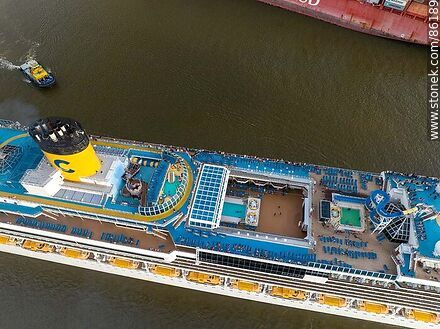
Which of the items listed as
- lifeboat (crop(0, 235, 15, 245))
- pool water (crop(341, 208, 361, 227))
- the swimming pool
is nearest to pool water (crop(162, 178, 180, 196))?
the swimming pool

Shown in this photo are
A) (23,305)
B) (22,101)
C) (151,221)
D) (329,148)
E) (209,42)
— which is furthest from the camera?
(209,42)

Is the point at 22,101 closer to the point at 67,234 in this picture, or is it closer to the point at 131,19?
the point at 131,19

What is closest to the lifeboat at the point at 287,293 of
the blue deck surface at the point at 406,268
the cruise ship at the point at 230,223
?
the cruise ship at the point at 230,223

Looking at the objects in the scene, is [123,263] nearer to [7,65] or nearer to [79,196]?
[79,196]

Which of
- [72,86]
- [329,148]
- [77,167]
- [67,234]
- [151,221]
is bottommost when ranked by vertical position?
[67,234]

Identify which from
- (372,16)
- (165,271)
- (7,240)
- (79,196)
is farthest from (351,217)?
(372,16)

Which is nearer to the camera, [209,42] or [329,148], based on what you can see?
[329,148]

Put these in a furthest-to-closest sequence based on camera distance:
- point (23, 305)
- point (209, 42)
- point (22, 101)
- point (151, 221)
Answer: point (209, 42) → point (22, 101) → point (23, 305) → point (151, 221)

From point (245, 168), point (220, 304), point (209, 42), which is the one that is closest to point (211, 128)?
point (245, 168)
